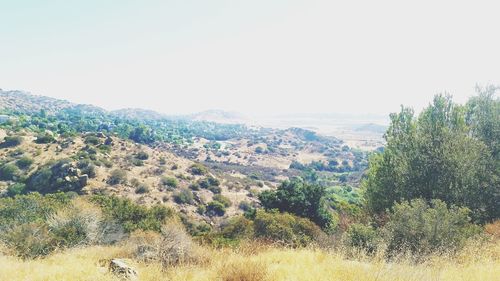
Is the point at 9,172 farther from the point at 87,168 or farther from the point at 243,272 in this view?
the point at 243,272

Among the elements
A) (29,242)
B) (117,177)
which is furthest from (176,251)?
(117,177)

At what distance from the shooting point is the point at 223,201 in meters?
63.1

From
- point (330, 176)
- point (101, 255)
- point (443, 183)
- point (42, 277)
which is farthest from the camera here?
point (330, 176)

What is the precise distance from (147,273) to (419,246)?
7897 millimetres

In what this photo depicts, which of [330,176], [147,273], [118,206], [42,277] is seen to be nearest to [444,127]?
[147,273]

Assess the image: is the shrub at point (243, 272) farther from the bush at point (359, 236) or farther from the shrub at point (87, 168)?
the shrub at point (87, 168)

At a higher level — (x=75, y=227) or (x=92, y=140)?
(x=75, y=227)

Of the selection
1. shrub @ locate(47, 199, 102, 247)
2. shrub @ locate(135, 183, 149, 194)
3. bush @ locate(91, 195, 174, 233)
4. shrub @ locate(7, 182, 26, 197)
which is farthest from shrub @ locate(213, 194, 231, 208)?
shrub @ locate(47, 199, 102, 247)

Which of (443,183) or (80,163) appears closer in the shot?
(443,183)

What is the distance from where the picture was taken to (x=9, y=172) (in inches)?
2389

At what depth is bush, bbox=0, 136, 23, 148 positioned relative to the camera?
250 feet

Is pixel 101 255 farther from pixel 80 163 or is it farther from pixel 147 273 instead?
pixel 80 163

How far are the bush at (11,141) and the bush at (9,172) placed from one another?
16.4 metres

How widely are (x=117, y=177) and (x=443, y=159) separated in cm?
Answer: 5317
